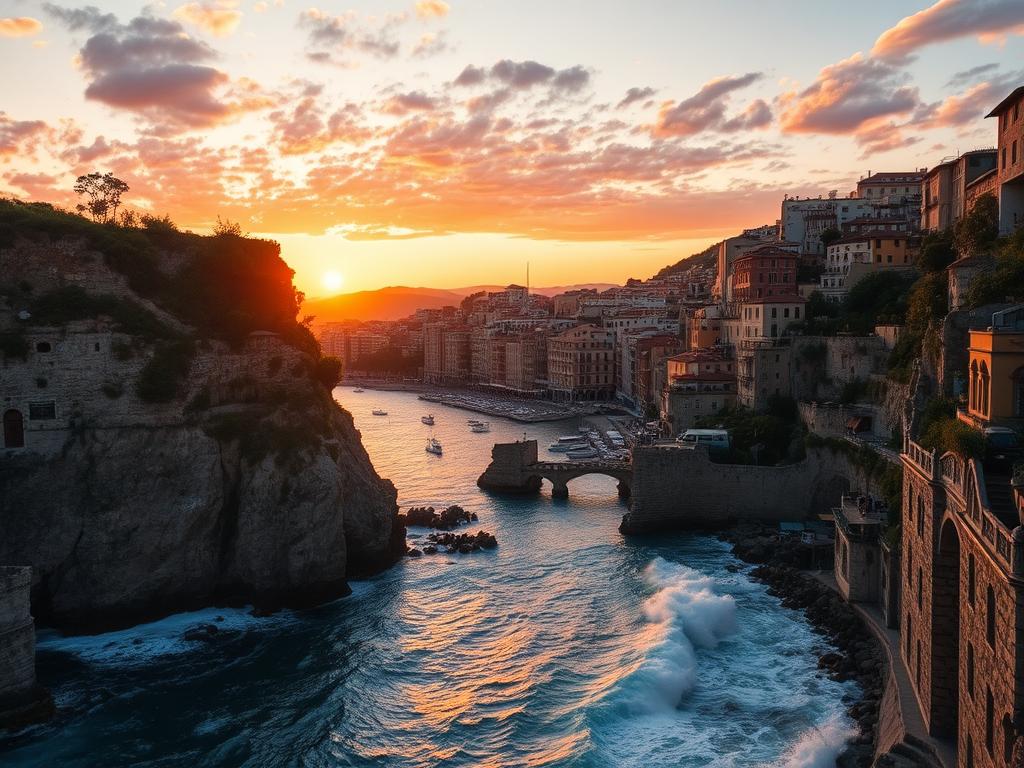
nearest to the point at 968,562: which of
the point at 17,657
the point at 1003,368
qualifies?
the point at 1003,368

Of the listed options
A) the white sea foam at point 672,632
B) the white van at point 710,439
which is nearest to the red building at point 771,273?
the white van at point 710,439

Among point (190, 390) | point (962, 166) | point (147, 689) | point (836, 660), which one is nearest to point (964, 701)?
point (836, 660)

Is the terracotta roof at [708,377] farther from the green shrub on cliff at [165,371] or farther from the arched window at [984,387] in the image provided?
the arched window at [984,387]

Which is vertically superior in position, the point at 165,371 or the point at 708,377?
the point at 165,371

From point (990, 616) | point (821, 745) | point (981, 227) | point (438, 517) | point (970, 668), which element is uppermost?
point (981, 227)

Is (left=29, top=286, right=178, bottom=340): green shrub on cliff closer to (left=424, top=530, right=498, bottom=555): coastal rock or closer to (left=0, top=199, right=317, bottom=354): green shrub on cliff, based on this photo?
(left=0, top=199, right=317, bottom=354): green shrub on cliff

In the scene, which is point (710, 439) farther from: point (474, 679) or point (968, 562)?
point (968, 562)

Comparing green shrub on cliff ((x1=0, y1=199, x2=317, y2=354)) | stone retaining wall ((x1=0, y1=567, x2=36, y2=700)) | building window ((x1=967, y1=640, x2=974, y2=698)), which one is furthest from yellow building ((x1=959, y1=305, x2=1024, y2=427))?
green shrub on cliff ((x1=0, y1=199, x2=317, y2=354))
